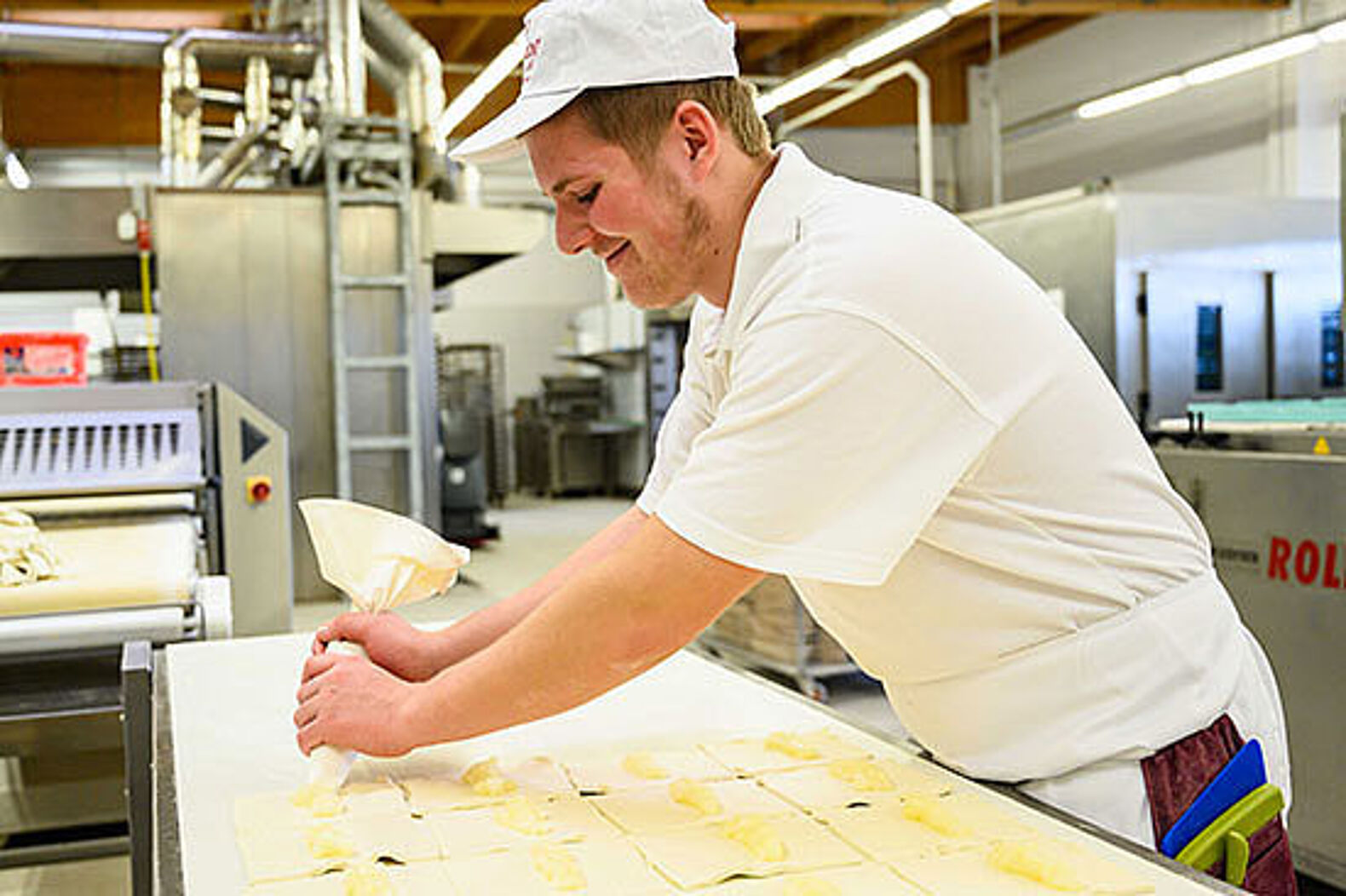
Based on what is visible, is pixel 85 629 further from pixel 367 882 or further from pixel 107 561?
pixel 367 882

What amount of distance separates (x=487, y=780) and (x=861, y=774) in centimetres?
36

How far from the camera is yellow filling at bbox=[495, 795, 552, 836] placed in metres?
1.13

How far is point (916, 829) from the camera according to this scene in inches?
43.7

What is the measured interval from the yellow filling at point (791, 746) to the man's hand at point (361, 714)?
1.24ft

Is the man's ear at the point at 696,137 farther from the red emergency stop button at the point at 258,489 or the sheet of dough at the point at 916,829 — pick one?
the red emergency stop button at the point at 258,489

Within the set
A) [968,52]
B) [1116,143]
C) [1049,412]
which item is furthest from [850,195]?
[968,52]

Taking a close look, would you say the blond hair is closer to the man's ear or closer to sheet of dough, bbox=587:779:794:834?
the man's ear

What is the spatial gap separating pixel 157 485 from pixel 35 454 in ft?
1.03

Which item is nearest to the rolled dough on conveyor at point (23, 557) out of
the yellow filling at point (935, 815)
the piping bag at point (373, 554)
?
the piping bag at point (373, 554)

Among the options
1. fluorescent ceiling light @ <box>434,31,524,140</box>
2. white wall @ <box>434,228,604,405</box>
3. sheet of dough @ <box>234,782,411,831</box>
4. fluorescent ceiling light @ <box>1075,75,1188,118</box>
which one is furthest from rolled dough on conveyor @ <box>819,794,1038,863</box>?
white wall @ <box>434,228,604,405</box>

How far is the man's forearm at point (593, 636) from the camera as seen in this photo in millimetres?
1094

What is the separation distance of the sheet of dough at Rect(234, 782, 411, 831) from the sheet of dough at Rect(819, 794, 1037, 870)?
1.32 feet

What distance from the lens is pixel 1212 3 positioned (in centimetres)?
875

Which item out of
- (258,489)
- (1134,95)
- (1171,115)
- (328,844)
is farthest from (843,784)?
(1171,115)
